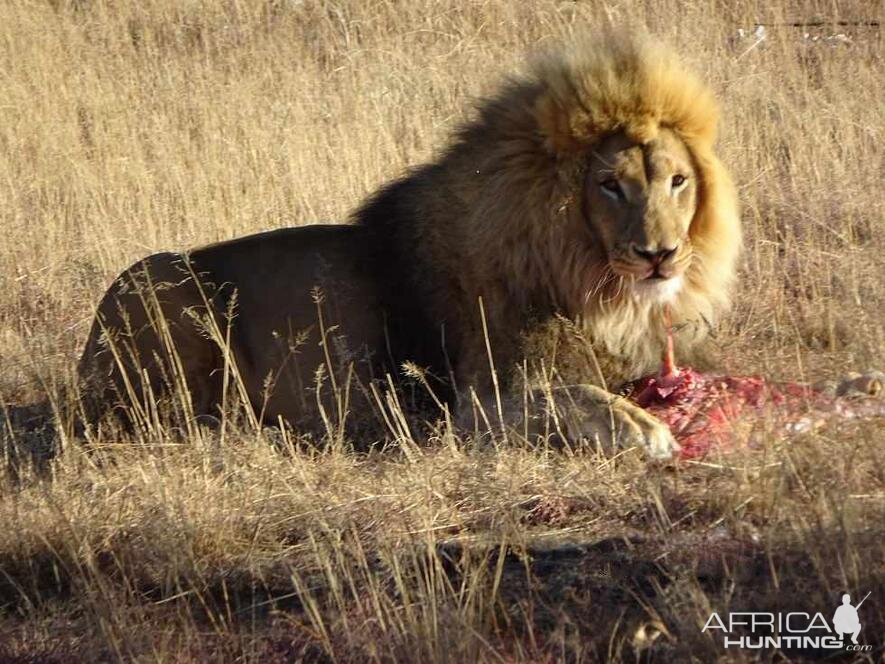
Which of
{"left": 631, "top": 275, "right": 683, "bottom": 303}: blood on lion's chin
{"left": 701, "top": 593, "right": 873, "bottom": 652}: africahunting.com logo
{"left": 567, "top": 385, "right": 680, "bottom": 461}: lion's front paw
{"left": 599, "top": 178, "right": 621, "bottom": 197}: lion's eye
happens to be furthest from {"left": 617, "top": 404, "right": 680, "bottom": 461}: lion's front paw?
{"left": 701, "top": 593, "right": 873, "bottom": 652}: africahunting.com logo

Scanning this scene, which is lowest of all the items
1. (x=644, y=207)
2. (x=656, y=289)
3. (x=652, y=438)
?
(x=652, y=438)

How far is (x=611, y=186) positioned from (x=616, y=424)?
0.88m

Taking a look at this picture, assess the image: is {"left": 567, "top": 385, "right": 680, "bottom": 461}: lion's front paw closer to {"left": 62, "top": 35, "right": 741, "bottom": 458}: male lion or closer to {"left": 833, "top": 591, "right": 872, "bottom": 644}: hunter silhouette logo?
{"left": 62, "top": 35, "right": 741, "bottom": 458}: male lion

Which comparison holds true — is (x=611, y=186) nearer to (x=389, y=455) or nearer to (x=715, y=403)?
(x=715, y=403)

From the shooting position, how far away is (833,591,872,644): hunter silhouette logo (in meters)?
3.19

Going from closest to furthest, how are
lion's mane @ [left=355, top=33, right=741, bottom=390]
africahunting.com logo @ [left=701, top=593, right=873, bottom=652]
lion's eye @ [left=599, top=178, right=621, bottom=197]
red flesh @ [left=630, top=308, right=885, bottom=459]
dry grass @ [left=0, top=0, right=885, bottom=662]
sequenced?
africahunting.com logo @ [left=701, top=593, right=873, bottom=652] → dry grass @ [left=0, top=0, right=885, bottom=662] → red flesh @ [left=630, top=308, right=885, bottom=459] → lion's eye @ [left=599, top=178, right=621, bottom=197] → lion's mane @ [left=355, top=33, right=741, bottom=390]

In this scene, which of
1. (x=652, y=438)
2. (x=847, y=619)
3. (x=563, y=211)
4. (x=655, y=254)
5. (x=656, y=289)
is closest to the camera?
(x=847, y=619)

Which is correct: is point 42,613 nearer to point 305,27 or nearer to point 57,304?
point 57,304

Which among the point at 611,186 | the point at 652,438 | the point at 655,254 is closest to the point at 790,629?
the point at 652,438

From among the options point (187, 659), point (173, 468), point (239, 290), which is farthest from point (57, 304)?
point (187, 659)

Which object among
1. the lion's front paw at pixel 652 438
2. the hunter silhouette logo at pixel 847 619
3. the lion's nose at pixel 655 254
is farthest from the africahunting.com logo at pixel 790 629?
the lion's nose at pixel 655 254

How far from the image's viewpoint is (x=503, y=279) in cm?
527

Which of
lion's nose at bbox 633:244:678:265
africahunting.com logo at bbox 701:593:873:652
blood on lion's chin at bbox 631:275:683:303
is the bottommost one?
africahunting.com logo at bbox 701:593:873:652

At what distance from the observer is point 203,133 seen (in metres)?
9.72
